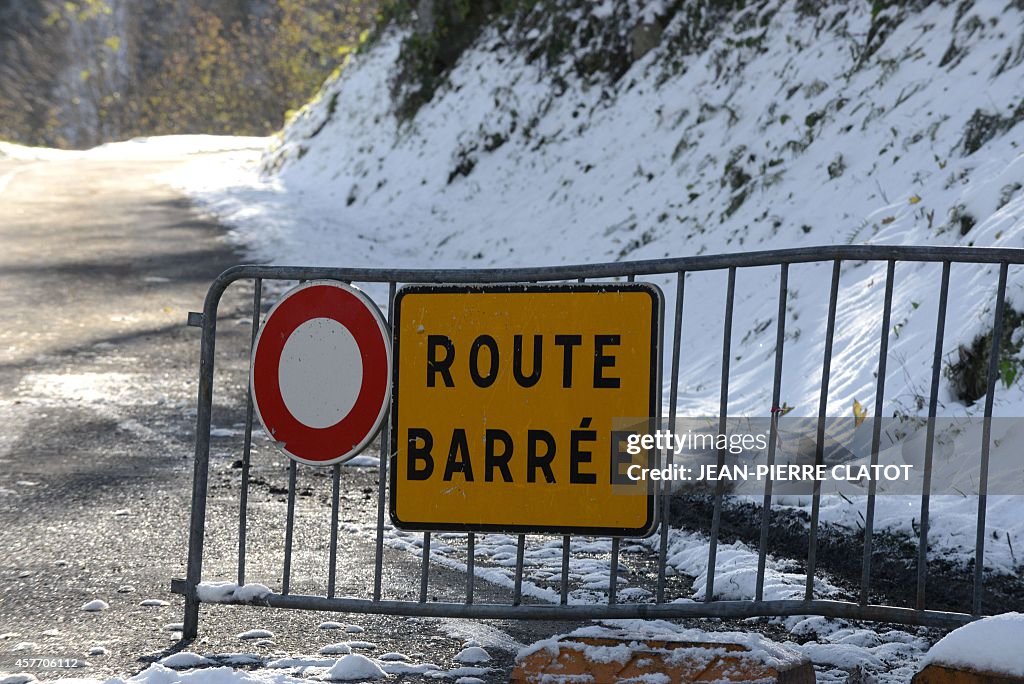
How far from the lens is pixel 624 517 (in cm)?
438

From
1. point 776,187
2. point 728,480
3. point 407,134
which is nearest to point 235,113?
point 407,134

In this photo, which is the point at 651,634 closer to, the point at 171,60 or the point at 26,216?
the point at 26,216

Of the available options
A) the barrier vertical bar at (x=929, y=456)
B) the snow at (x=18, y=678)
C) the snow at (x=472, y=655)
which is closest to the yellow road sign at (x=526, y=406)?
the snow at (x=472, y=655)

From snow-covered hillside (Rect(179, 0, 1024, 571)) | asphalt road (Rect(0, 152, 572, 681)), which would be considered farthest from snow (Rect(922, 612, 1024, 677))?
snow-covered hillside (Rect(179, 0, 1024, 571))

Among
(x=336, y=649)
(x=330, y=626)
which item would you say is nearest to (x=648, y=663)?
(x=336, y=649)

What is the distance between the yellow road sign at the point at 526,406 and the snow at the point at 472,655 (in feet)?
1.45

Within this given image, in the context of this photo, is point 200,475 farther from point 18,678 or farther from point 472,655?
point 472,655

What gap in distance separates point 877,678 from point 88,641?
2766mm

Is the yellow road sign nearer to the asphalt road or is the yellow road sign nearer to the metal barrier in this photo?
the metal barrier

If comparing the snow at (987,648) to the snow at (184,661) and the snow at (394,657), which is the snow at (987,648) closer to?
the snow at (394,657)

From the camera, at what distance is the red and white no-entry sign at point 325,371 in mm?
4520

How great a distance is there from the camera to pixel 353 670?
13.4 feet

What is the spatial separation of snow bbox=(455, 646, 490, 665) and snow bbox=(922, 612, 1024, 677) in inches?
59.5

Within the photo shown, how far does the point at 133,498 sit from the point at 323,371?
7.53 feet
